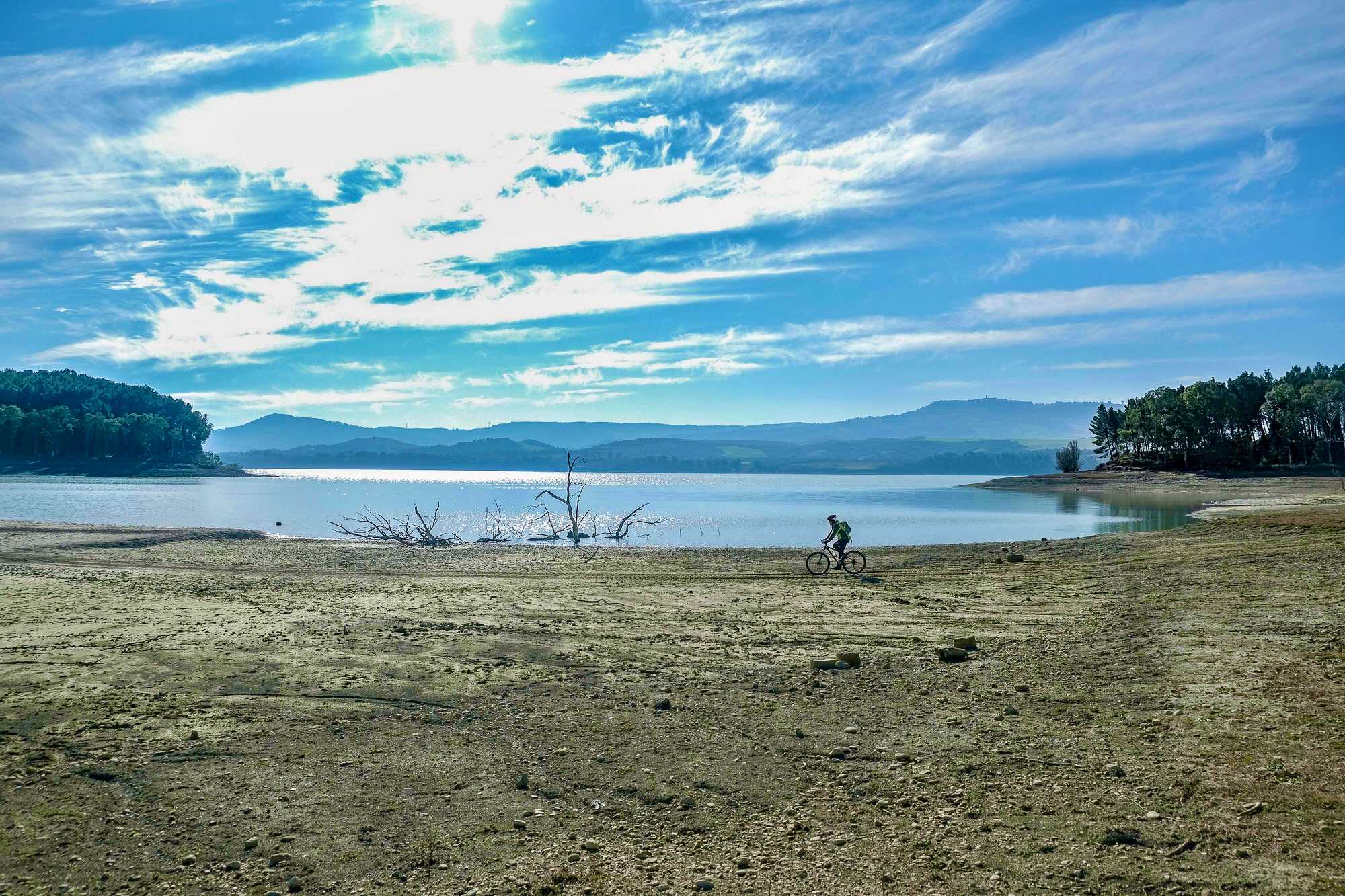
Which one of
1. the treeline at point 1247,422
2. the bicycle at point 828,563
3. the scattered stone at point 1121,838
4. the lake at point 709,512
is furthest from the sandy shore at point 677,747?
the treeline at point 1247,422

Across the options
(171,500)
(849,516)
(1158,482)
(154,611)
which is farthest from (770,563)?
(1158,482)

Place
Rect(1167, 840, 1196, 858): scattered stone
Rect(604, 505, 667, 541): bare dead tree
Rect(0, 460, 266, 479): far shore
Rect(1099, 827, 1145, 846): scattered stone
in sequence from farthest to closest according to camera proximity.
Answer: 1. Rect(0, 460, 266, 479): far shore
2. Rect(604, 505, 667, 541): bare dead tree
3. Rect(1099, 827, 1145, 846): scattered stone
4. Rect(1167, 840, 1196, 858): scattered stone

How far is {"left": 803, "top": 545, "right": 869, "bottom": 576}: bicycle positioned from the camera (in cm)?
2631

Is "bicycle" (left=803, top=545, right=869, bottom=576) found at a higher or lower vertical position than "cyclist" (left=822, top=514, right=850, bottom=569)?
lower

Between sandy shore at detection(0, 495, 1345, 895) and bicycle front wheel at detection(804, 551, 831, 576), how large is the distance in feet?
26.7

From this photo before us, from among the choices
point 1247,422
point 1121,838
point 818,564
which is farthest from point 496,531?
point 1247,422

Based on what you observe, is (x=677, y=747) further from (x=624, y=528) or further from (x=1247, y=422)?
(x=1247, y=422)

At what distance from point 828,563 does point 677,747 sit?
18.5 metres

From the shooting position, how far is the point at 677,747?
28.7 feet

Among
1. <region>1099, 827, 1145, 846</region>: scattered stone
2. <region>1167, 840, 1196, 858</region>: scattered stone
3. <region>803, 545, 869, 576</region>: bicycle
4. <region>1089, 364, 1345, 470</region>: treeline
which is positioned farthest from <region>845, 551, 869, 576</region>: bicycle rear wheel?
<region>1089, 364, 1345, 470</region>: treeline

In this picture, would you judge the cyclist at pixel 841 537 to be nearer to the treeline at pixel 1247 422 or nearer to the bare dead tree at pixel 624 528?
the bare dead tree at pixel 624 528

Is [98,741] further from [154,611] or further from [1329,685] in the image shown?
[1329,685]

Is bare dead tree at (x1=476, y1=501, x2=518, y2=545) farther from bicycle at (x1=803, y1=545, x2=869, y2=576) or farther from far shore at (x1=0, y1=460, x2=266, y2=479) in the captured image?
far shore at (x1=0, y1=460, x2=266, y2=479)

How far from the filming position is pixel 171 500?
83.7 meters
